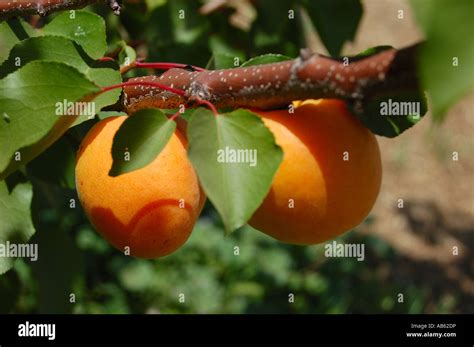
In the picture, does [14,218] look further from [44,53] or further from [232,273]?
[232,273]

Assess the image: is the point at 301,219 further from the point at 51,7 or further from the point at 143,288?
the point at 143,288

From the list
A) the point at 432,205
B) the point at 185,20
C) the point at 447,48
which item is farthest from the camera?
the point at 432,205

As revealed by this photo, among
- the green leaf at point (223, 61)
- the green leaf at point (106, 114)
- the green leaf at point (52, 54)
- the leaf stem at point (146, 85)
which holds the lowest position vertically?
the leaf stem at point (146, 85)

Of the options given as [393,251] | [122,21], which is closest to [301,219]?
[122,21]

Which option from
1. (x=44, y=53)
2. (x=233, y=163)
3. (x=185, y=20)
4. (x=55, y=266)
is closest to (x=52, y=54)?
(x=44, y=53)

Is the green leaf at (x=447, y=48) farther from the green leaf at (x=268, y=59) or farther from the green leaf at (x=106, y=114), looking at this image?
the green leaf at (x=106, y=114)

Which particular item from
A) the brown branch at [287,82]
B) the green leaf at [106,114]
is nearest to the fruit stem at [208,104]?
the brown branch at [287,82]
